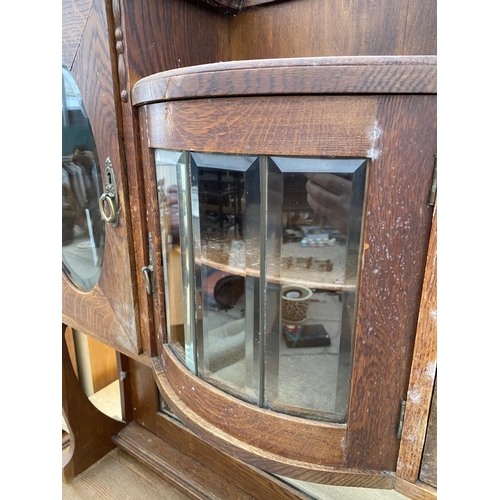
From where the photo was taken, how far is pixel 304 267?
0.46 m

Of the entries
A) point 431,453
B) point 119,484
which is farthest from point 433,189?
point 119,484

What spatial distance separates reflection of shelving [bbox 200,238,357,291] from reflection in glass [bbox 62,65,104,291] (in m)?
0.35

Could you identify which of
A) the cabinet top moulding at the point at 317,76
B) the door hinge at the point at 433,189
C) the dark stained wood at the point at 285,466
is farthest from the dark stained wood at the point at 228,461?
the cabinet top moulding at the point at 317,76

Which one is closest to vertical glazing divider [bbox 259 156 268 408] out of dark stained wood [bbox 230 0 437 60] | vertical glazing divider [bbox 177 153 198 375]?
vertical glazing divider [bbox 177 153 198 375]

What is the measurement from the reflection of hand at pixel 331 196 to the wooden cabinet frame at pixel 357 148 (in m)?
0.03

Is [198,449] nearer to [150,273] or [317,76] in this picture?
[150,273]

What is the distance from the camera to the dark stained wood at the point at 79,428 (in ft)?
3.28

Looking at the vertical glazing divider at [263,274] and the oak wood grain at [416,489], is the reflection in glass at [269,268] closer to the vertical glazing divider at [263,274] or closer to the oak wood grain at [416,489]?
the vertical glazing divider at [263,274]

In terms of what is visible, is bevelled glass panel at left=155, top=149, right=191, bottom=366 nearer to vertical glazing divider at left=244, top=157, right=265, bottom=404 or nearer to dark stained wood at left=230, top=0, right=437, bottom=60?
vertical glazing divider at left=244, top=157, right=265, bottom=404

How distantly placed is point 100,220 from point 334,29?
52 centimetres

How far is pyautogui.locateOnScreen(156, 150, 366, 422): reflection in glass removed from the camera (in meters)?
0.42
